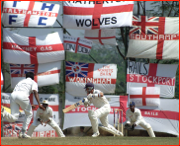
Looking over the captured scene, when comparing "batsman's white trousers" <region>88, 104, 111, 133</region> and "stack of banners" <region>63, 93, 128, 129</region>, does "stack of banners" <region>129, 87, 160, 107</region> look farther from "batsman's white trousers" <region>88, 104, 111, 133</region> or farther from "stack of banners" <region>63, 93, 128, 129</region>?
"batsman's white trousers" <region>88, 104, 111, 133</region>

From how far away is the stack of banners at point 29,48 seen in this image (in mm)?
13273

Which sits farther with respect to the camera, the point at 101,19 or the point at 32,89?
the point at 101,19

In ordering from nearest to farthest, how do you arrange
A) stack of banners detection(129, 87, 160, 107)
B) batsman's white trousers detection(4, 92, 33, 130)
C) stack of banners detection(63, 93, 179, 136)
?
batsman's white trousers detection(4, 92, 33, 130)
stack of banners detection(63, 93, 179, 136)
stack of banners detection(129, 87, 160, 107)

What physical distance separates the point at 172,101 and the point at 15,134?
240 inches

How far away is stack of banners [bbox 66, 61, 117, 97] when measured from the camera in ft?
44.5

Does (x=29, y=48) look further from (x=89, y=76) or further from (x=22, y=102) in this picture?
(x=22, y=102)

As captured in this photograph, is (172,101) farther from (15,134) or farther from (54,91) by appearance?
(15,134)

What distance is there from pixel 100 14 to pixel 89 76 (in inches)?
93.7

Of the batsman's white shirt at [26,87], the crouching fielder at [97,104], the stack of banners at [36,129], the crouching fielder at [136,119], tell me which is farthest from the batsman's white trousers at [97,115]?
the stack of banners at [36,129]

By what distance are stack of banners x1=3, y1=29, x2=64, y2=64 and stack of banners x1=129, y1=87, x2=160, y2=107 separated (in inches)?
128

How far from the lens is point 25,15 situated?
43.4ft

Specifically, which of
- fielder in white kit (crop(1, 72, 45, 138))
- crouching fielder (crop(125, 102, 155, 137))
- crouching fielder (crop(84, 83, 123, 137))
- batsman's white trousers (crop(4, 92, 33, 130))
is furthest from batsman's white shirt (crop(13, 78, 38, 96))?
crouching fielder (crop(125, 102, 155, 137))

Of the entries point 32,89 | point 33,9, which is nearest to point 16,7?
point 33,9

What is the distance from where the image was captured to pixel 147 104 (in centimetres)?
1362
